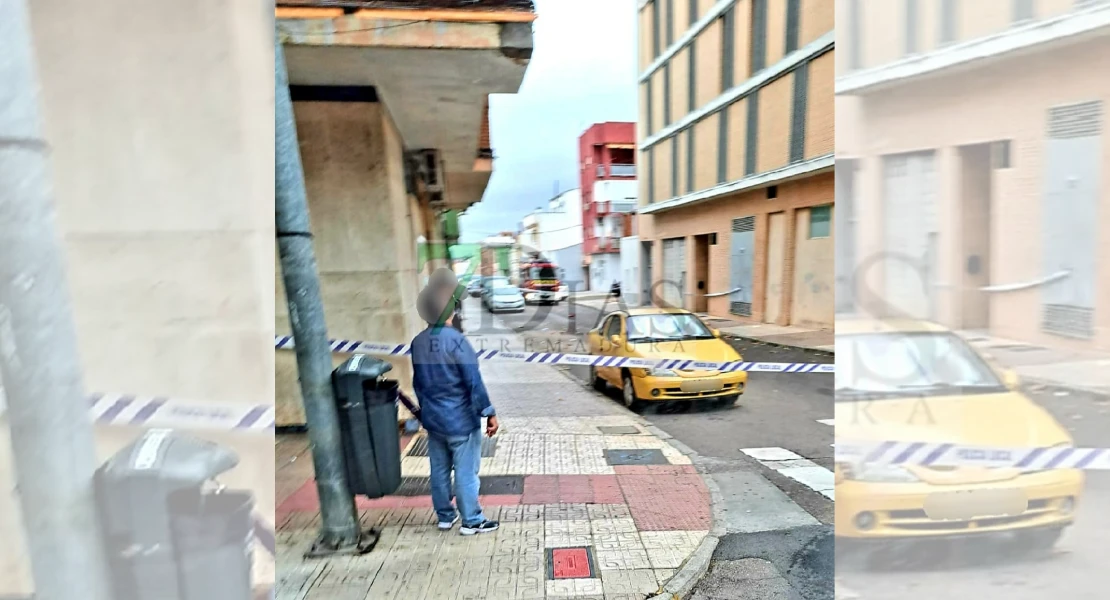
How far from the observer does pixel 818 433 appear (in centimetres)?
613

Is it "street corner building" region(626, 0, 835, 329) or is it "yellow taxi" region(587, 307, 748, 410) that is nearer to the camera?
"street corner building" region(626, 0, 835, 329)

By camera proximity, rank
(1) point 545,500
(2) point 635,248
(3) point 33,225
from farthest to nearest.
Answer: (2) point 635,248 < (1) point 545,500 < (3) point 33,225

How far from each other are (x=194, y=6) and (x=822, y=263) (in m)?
4.26

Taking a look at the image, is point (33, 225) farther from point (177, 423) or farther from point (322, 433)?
point (322, 433)

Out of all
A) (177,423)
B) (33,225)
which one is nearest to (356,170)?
(177,423)

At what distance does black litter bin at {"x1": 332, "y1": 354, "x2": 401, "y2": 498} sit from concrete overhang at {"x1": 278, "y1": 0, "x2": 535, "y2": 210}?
2.13 meters

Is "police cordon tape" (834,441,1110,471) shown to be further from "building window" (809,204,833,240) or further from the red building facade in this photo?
the red building facade

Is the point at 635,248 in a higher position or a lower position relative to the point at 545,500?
higher

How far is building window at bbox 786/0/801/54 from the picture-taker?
4207 millimetres

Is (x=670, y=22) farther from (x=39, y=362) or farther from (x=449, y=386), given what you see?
(x=39, y=362)

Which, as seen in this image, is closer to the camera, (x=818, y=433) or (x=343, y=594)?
(x=343, y=594)

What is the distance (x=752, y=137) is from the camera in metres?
4.70

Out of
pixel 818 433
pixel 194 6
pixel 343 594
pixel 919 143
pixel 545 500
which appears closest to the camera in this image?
pixel 194 6

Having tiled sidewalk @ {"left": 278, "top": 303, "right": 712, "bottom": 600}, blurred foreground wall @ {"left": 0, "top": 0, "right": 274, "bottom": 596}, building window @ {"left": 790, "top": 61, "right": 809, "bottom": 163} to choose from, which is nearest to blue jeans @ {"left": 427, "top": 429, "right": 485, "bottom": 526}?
tiled sidewalk @ {"left": 278, "top": 303, "right": 712, "bottom": 600}
